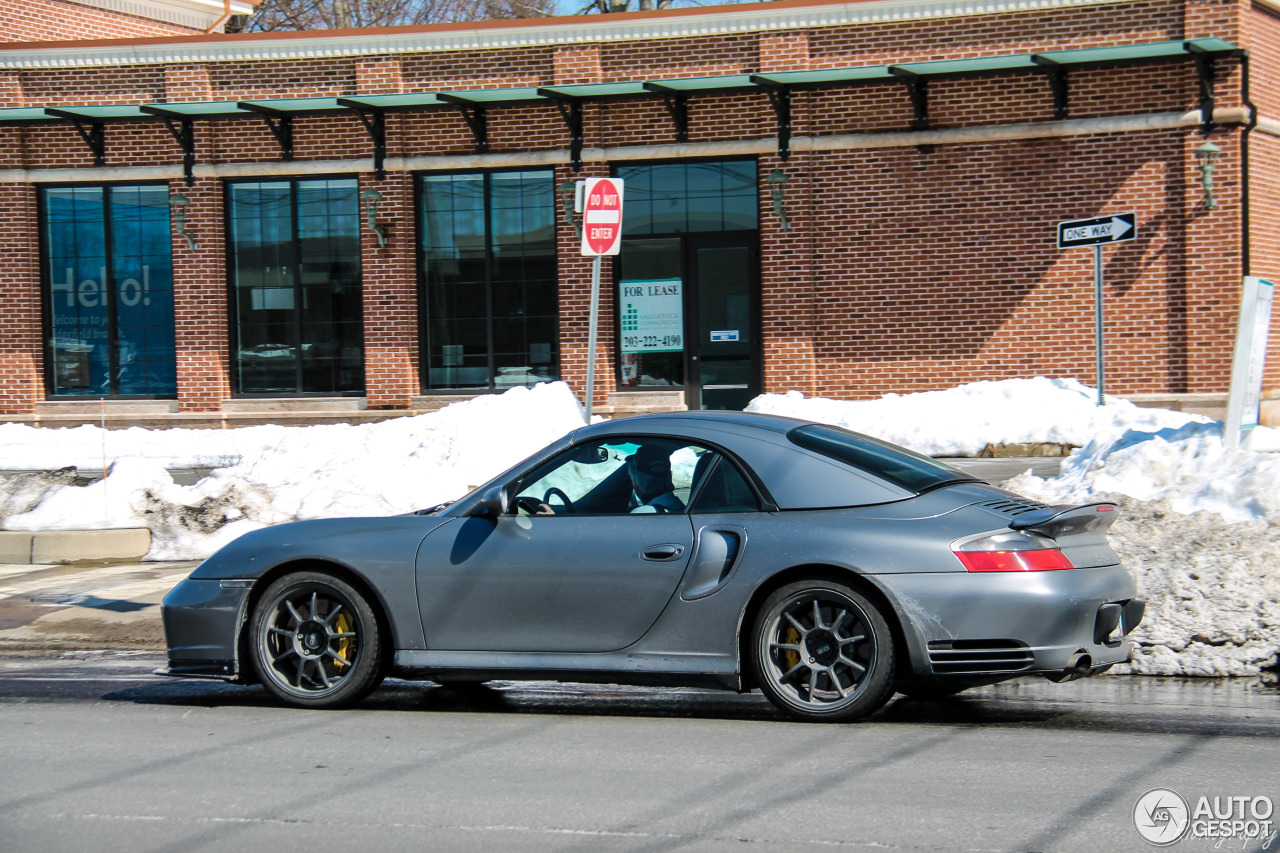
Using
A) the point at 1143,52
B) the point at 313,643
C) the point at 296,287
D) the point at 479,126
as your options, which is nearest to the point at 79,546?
the point at 313,643

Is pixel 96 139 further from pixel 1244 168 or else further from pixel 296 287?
pixel 1244 168

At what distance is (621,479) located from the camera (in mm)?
6016

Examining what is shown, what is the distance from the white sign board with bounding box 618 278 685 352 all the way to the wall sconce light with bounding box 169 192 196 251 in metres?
6.50

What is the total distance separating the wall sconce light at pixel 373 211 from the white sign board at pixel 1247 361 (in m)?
12.0

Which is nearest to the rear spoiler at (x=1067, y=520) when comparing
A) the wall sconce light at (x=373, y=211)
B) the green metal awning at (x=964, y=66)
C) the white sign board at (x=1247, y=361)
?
the white sign board at (x=1247, y=361)

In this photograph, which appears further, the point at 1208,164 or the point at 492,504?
the point at 1208,164

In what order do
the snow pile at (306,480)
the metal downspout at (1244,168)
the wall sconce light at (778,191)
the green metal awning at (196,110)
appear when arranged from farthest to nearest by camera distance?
the green metal awning at (196,110), the wall sconce light at (778,191), the metal downspout at (1244,168), the snow pile at (306,480)

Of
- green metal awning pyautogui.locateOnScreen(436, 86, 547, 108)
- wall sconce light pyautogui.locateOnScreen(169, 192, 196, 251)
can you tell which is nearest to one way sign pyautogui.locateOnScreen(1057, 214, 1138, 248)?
green metal awning pyautogui.locateOnScreen(436, 86, 547, 108)

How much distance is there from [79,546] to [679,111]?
9.85 metres

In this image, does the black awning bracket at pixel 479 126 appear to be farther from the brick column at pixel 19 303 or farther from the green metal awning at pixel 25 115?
the brick column at pixel 19 303

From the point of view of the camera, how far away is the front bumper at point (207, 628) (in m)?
6.21

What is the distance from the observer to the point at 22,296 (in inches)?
763

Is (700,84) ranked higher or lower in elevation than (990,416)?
higher

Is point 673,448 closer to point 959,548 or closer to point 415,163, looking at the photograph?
point 959,548
